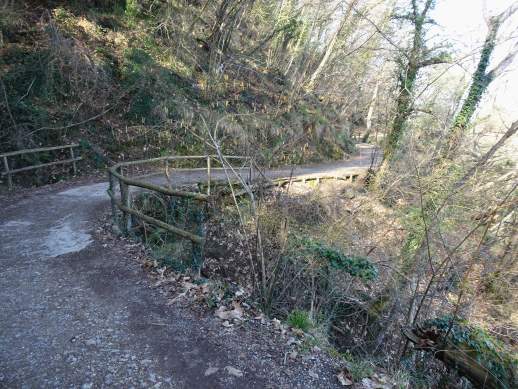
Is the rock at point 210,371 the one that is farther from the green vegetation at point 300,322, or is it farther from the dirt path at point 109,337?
the green vegetation at point 300,322

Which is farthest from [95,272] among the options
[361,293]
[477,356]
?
[361,293]

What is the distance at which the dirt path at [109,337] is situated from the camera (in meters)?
2.97

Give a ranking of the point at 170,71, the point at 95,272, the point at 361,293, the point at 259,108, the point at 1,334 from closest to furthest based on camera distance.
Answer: the point at 1,334 < the point at 95,272 < the point at 361,293 < the point at 170,71 < the point at 259,108

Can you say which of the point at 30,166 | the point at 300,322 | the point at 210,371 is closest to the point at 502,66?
the point at 300,322

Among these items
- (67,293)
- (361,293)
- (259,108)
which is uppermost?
(259,108)

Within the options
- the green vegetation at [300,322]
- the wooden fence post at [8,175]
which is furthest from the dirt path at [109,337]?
the wooden fence post at [8,175]

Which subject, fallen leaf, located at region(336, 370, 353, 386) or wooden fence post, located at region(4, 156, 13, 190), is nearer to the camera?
fallen leaf, located at region(336, 370, 353, 386)

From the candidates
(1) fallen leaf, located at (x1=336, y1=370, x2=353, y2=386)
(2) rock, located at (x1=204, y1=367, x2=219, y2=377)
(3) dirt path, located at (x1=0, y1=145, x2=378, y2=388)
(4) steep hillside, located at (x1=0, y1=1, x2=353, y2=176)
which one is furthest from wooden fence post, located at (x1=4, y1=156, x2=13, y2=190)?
(1) fallen leaf, located at (x1=336, y1=370, x2=353, y2=386)

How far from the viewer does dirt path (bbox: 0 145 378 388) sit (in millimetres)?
2967

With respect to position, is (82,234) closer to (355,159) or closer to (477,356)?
(477,356)

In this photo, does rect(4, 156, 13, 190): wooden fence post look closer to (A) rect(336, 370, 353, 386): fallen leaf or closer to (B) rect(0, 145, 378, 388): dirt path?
(B) rect(0, 145, 378, 388): dirt path

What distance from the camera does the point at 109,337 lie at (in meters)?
3.45

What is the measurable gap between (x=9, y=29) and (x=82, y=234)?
9.56m

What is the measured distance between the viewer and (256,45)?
2038cm
